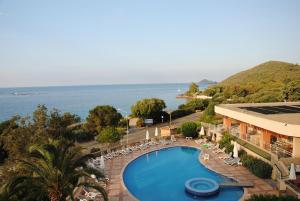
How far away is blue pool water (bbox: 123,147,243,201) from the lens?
574 inches

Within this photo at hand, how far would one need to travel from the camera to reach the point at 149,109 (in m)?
38.3

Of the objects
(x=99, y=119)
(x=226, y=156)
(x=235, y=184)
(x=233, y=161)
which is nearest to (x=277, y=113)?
(x=226, y=156)

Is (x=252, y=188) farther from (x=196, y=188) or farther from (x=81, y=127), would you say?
(x=81, y=127)

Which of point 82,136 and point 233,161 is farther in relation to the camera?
point 82,136

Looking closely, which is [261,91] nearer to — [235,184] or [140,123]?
[140,123]

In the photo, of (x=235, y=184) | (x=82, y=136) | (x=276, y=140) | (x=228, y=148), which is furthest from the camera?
(x=82, y=136)

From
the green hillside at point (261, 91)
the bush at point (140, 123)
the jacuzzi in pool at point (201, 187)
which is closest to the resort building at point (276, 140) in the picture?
the jacuzzi in pool at point (201, 187)

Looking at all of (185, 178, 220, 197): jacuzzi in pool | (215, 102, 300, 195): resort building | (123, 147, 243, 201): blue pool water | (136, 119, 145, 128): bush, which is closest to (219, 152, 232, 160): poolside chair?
(215, 102, 300, 195): resort building

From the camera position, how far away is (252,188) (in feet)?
48.1

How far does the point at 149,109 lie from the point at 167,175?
2080cm

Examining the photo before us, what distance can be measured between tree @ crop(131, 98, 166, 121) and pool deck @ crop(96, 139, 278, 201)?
15.7 metres

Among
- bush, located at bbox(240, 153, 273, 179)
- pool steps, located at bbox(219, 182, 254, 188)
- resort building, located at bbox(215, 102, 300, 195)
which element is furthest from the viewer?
bush, located at bbox(240, 153, 273, 179)

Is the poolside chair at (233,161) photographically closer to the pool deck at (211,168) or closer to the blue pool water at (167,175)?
the pool deck at (211,168)

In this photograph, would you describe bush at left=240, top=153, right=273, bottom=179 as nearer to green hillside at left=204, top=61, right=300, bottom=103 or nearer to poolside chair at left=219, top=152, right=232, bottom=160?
poolside chair at left=219, top=152, right=232, bottom=160
